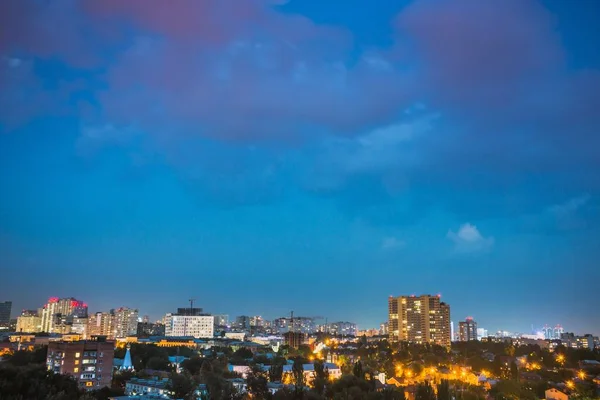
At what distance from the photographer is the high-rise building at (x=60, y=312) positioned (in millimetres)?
119988

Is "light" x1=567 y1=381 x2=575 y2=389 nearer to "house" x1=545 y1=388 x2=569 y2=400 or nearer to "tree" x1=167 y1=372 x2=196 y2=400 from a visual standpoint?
"house" x1=545 y1=388 x2=569 y2=400

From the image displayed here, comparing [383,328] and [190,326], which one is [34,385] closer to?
[190,326]

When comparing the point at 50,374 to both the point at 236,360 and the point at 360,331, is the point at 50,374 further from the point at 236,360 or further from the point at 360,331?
the point at 360,331

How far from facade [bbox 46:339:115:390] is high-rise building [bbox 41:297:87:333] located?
304 feet

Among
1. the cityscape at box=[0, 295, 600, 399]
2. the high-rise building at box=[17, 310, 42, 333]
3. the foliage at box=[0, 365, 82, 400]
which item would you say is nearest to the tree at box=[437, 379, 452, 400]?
the cityscape at box=[0, 295, 600, 399]

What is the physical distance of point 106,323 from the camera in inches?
4626

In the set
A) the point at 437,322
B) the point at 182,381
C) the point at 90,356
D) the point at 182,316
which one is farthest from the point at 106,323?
the point at 182,381

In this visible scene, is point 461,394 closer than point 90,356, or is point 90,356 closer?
point 461,394

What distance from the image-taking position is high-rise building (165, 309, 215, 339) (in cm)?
11409

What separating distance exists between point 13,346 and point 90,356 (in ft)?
124

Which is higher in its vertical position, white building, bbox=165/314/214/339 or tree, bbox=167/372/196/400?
white building, bbox=165/314/214/339

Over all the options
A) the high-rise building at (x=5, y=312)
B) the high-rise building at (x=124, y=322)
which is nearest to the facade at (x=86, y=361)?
the high-rise building at (x=124, y=322)

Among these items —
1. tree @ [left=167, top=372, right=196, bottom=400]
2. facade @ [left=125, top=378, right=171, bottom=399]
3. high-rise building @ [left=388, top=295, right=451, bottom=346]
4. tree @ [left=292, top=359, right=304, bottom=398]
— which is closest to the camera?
tree @ [left=292, top=359, right=304, bottom=398]

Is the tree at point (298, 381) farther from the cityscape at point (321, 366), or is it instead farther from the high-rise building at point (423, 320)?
the high-rise building at point (423, 320)
